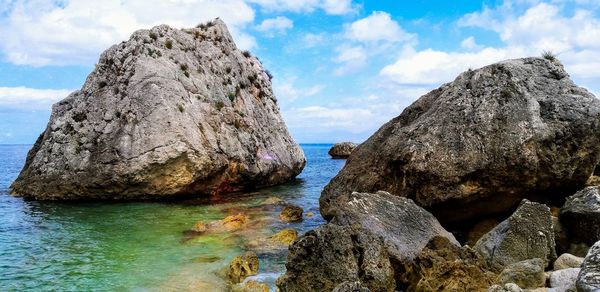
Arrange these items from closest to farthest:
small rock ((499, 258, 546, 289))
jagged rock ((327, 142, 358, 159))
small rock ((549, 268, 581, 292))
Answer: small rock ((549, 268, 581, 292))
small rock ((499, 258, 546, 289))
jagged rock ((327, 142, 358, 159))

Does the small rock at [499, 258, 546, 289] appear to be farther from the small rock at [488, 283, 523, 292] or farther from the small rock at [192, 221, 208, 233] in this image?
the small rock at [192, 221, 208, 233]

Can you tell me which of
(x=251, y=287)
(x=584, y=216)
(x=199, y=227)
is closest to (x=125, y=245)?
(x=199, y=227)

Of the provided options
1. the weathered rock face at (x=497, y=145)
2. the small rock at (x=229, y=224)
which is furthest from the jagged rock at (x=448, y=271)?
the small rock at (x=229, y=224)

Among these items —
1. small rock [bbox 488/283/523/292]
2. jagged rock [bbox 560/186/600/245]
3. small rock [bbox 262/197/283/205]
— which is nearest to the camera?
small rock [bbox 488/283/523/292]

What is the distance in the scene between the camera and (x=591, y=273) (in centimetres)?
714

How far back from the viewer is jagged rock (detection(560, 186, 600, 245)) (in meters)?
11.4

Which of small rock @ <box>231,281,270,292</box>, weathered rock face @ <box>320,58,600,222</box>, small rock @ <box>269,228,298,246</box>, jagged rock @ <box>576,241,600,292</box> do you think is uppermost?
weathered rock face @ <box>320,58,600,222</box>

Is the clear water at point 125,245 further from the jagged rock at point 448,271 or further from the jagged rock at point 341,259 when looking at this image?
the jagged rock at point 448,271

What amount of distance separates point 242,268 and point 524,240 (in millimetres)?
7104

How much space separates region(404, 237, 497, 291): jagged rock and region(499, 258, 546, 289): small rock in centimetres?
48

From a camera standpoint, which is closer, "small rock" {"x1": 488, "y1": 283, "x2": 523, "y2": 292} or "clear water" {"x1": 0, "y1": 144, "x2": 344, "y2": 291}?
"small rock" {"x1": 488, "y1": 283, "x2": 523, "y2": 292}

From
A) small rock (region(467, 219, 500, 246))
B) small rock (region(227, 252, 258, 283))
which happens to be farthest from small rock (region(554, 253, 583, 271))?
small rock (region(227, 252, 258, 283))

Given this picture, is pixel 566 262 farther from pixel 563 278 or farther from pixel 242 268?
pixel 242 268

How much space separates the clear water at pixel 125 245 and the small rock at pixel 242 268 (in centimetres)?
26
